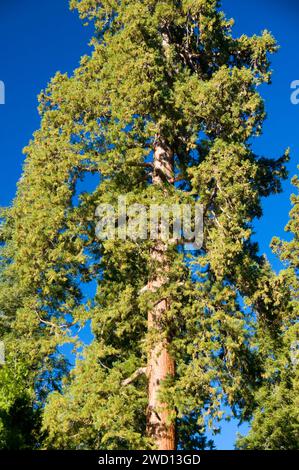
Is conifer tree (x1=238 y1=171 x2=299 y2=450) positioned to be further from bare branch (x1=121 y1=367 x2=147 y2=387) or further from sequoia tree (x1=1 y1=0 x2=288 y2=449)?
bare branch (x1=121 y1=367 x2=147 y2=387)

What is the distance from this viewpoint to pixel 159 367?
423 inches

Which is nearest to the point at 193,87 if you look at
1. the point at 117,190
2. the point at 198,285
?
the point at 117,190

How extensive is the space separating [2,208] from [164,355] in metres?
13.8

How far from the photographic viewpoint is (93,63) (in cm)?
1448

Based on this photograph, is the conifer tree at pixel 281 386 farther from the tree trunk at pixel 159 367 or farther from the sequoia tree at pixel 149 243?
the tree trunk at pixel 159 367

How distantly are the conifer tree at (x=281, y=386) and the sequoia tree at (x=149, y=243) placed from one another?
416mm

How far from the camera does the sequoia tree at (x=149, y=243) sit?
33.6 ft

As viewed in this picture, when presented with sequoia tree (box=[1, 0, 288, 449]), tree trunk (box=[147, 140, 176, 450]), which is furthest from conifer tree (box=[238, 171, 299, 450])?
tree trunk (box=[147, 140, 176, 450])

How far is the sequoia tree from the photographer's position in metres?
10.2

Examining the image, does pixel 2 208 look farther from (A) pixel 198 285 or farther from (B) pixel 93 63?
(A) pixel 198 285

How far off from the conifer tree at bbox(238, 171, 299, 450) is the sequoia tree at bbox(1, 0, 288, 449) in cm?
42

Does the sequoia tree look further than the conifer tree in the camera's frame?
No

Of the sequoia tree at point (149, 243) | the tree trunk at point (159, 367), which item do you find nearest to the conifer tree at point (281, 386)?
the sequoia tree at point (149, 243)

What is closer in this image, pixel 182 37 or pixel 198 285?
pixel 198 285
